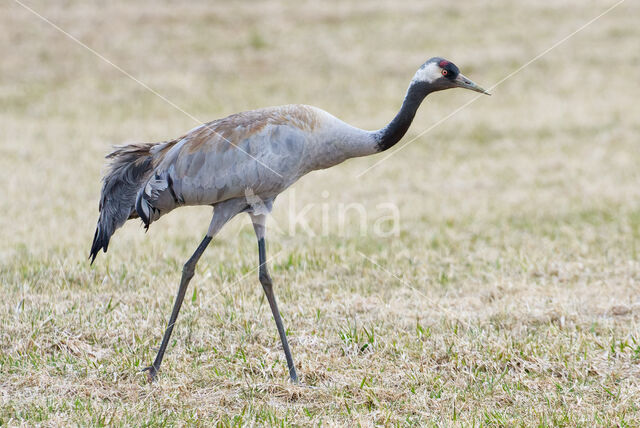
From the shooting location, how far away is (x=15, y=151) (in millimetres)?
11938

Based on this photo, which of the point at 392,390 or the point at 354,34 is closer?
the point at 392,390

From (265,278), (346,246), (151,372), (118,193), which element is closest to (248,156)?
(265,278)

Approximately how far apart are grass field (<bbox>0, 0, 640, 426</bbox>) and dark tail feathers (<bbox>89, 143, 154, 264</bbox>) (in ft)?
2.08

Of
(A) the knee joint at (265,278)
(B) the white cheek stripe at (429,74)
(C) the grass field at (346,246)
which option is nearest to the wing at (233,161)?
(A) the knee joint at (265,278)

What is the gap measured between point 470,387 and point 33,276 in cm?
357

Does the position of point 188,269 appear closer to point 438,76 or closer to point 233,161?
point 233,161

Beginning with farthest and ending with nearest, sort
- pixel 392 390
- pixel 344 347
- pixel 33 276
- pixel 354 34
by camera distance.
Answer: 1. pixel 354 34
2. pixel 33 276
3. pixel 344 347
4. pixel 392 390

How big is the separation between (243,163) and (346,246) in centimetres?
298

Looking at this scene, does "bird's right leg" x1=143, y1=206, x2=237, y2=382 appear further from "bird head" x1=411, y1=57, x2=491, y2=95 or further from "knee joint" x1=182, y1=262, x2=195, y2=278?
"bird head" x1=411, y1=57, x2=491, y2=95

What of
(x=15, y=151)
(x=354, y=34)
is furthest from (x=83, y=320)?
(x=354, y=34)

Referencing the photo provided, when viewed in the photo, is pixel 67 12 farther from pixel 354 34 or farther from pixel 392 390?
pixel 392 390

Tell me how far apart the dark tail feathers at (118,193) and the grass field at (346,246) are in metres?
0.63

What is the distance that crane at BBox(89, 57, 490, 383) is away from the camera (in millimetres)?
4793

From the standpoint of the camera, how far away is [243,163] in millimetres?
4777
